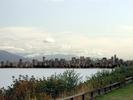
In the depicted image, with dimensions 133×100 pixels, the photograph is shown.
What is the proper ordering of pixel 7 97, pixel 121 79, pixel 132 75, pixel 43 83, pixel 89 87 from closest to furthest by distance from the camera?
pixel 7 97 < pixel 43 83 < pixel 89 87 < pixel 121 79 < pixel 132 75

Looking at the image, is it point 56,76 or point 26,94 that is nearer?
point 26,94

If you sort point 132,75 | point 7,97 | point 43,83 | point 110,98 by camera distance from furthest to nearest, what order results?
point 132,75 < point 110,98 < point 43,83 < point 7,97

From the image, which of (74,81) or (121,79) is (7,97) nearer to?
(74,81)

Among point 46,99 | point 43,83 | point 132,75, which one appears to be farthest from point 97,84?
point 132,75

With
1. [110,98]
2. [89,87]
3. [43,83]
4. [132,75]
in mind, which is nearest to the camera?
[43,83]

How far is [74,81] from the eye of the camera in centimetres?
3105

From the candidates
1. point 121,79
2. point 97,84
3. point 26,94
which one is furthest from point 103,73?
point 26,94

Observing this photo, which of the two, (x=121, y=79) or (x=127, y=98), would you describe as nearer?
(x=127, y=98)

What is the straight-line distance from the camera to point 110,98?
29.9 metres

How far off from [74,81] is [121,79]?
37.0 feet

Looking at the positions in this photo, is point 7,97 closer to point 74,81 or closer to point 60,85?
point 60,85

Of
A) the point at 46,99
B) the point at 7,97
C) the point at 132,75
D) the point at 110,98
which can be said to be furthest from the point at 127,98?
the point at 132,75

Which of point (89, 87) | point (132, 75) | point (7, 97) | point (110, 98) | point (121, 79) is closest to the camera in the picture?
point (7, 97)

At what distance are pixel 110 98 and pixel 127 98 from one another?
1300mm
